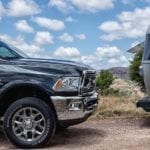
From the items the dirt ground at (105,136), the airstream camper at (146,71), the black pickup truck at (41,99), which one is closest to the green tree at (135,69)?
the dirt ground at (105,136)

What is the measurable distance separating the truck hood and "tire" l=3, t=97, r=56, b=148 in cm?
52

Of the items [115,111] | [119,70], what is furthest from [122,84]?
[115,111]

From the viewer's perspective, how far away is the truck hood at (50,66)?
892cm

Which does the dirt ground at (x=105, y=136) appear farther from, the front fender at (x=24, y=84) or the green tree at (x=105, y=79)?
the green tree at (x=105, y=79)

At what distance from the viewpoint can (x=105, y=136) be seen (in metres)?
9.98

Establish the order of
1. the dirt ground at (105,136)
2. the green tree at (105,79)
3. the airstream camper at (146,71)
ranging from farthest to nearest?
the green tree at (105,79), the airstream camper at (146,71), the dirt ground at (105,136)

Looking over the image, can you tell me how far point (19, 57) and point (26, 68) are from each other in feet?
2.11

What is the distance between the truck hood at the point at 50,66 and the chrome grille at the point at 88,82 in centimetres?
10

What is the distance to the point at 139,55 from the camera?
2183 cm

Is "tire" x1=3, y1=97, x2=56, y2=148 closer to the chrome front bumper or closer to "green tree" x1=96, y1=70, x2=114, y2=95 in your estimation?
the chrome front bumper

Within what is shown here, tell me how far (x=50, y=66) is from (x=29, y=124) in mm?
1021

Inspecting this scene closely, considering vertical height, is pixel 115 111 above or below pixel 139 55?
below

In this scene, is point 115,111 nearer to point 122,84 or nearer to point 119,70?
point 122,84

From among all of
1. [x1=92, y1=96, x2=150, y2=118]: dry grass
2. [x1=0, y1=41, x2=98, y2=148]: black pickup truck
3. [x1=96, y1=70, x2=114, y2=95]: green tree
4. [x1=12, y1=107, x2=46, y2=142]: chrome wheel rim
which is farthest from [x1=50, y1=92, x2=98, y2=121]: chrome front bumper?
[x1=96, y1=70, x2=114, y2=95]: green tree
